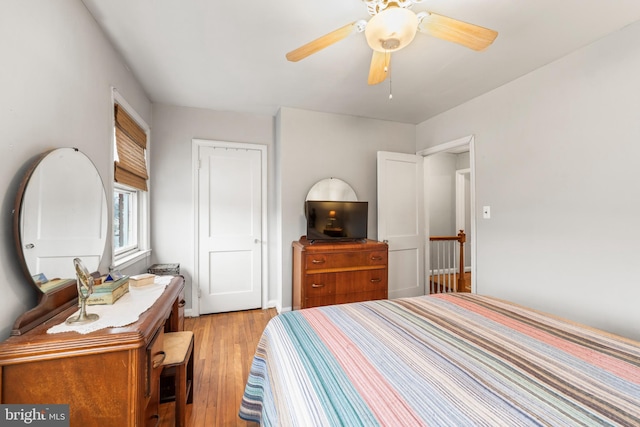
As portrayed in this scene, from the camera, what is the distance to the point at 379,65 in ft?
5.42

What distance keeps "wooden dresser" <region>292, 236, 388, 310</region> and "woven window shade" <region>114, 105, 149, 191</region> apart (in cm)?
165

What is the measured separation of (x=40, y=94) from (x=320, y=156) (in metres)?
2.38

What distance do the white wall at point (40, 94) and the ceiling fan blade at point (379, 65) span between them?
5.39 feet

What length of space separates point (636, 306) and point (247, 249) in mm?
3302

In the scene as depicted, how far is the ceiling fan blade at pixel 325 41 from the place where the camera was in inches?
53.9

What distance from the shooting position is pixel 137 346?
965 mm

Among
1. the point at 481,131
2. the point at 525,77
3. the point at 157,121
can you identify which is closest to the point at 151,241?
the point at 157,121

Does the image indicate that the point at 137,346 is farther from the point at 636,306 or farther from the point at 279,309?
the point at 636,306

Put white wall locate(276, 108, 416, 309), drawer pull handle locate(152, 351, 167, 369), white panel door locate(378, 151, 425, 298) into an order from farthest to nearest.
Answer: white panel door locate(378, 151, 425, 298), white wall locate(276, 108, 416, 309), drawer pull handle locate(152, 351, 167, 369)

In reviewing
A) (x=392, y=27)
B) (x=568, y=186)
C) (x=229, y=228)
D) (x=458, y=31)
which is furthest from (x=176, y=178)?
(x=568, y=186)

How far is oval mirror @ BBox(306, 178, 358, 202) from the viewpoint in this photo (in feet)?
10.3

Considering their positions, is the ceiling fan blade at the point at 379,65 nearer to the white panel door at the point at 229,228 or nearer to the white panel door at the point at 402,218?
the white panel door at the point at 402,218

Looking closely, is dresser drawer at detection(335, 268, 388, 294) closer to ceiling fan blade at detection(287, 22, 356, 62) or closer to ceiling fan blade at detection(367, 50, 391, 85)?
ceiling fan blade at detection(367, 50, 391, 85)

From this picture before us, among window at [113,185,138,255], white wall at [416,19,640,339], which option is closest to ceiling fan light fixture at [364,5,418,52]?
white wall at [416,19,640,339]
